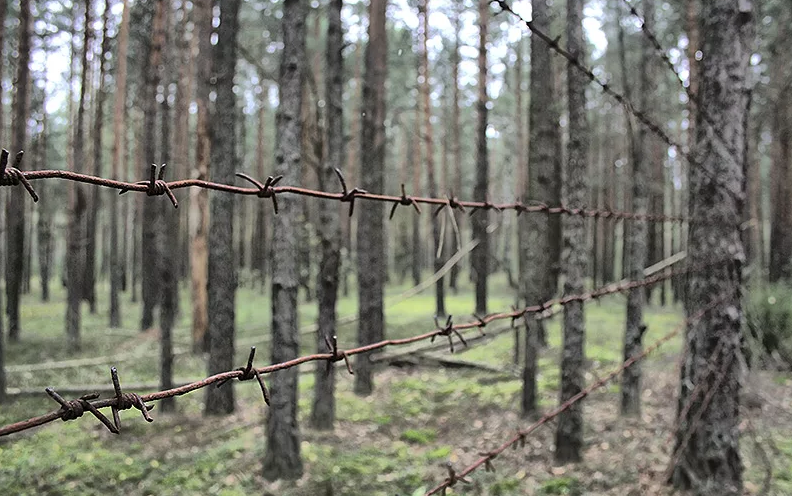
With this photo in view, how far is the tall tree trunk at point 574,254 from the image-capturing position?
536cm

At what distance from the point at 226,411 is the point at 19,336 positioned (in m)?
7.06

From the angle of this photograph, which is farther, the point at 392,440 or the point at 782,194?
the point at 782,194

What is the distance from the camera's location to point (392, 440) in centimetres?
656

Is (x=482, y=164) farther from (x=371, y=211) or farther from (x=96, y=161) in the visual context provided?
(x=96, y=161)

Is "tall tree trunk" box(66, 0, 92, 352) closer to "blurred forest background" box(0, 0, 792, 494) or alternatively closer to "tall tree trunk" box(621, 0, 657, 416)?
"blurred forest background" box(0, 0, 792, 494)

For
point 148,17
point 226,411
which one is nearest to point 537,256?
point 226,411

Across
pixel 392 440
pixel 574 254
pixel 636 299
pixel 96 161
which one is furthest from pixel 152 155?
pixel 96 161

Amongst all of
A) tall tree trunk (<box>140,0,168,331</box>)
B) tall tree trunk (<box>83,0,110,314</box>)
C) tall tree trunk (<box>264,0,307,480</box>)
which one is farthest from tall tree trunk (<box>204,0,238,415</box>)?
tall tree trunk (<box>83,0,110,314</box>)

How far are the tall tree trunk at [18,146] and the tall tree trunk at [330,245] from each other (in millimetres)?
5962

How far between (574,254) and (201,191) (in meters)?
6.59

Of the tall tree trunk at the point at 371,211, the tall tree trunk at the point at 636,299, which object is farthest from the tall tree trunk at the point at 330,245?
the tall tree trunk at the point at 636,299

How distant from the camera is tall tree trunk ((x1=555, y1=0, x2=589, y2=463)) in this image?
5355 mm

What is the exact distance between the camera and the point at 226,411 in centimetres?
738

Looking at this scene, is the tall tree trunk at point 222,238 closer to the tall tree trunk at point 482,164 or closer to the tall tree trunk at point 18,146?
the tall tree trunk at point 18,146
